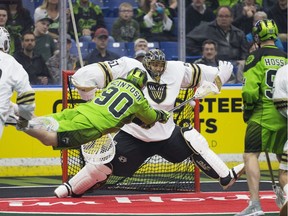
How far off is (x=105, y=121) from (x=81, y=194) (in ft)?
5.24

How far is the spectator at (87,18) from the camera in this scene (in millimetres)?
14071

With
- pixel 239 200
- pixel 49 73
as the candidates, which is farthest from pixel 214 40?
pixel 239 200

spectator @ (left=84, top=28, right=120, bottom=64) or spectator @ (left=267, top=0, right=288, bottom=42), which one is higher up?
spectator @ (left=267, top=0, right=288, bottom=42)

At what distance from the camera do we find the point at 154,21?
14586 millimetres

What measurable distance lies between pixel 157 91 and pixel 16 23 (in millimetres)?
2736

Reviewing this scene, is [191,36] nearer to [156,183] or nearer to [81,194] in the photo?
[156,183]

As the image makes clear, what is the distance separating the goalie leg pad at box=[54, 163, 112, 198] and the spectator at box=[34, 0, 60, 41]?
287cm

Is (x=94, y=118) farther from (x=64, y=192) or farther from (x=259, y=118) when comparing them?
(x=64, y=192)

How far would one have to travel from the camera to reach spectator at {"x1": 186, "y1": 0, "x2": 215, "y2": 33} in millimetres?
14453

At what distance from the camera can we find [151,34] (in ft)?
47.8

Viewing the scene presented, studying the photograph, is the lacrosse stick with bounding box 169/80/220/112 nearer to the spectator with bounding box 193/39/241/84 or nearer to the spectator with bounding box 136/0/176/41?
the spectator with bounding box 193/39/241/84

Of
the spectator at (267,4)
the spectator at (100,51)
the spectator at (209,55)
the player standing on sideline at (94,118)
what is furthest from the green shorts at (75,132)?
the spectator at (267,4)

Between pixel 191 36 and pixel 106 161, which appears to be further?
pixel 191 36

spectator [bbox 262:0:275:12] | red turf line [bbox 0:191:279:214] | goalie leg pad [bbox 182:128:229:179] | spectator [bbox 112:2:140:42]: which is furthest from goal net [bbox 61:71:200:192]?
spectator [bbox 262:0:275:12]
